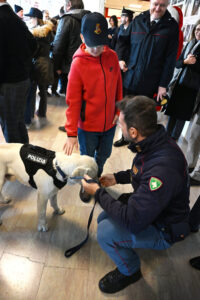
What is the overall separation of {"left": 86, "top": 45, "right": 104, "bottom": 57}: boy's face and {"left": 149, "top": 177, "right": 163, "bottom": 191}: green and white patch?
103cm

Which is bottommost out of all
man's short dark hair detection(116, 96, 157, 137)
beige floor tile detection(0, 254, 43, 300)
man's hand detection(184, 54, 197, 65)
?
beige floor tile detection(0, 254, 43, 300)

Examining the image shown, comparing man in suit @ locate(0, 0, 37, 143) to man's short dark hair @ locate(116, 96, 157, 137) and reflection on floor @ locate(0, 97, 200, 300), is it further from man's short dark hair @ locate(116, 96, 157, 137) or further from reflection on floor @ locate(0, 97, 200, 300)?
man's short dark hair @ locate(116, 96, 157, 137)

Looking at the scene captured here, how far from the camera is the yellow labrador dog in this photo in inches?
56.6

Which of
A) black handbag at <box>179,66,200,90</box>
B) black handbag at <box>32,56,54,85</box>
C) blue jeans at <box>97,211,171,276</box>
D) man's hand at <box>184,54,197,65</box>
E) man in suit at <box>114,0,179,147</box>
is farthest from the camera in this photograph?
black handbag at <box>32,56,54,85</box>

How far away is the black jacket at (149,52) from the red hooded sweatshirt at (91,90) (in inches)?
31.6

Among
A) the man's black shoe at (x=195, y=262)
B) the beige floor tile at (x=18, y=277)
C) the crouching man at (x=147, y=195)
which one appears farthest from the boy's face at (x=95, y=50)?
the man's black shoe at (x=195, y=262)

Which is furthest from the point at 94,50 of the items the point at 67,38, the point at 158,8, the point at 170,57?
the point at 67,38

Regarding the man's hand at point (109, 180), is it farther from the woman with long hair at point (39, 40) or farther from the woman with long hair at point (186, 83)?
the woman with long hair at point (39, 40)

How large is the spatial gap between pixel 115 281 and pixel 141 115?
1199mm

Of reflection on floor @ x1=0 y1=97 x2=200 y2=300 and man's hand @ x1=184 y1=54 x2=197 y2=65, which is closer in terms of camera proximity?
reflection on floor @ x1=0 y1=97 x2=200 y2=300

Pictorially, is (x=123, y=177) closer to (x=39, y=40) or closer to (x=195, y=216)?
(x=195, y=216)

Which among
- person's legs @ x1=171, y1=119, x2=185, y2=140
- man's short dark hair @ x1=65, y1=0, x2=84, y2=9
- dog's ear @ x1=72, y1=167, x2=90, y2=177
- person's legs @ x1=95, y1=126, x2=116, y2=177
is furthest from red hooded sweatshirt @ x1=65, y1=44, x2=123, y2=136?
man's short dark hair @ x1=65, y1=0, x2=84, y2=9

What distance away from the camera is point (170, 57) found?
2395mm

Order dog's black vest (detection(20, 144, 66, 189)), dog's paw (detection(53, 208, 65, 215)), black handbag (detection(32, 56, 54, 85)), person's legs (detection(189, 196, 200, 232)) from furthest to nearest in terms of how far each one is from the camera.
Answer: black handbag (detection(32, 56, 54, 85)), dog's paw (detection(53, 208, 65, 215)), person's legs (detection(189, 196, 200, 232)), dog's black vest (detection(20, 144, 66, 189))
